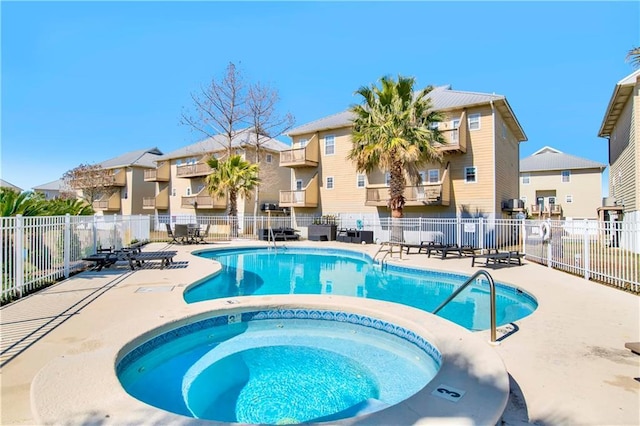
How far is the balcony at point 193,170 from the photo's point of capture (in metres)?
32.3

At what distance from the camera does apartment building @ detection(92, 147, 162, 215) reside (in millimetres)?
40531

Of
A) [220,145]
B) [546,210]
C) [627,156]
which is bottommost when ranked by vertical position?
[546,210]

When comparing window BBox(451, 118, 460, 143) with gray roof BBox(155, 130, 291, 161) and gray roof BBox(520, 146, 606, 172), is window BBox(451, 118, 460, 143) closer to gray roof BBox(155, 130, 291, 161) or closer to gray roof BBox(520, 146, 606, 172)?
gray roof BBox(155, 130, 291, 161)

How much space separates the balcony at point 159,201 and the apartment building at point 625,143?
38.3m

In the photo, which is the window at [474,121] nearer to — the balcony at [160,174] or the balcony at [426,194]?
the balcony at [426,194]

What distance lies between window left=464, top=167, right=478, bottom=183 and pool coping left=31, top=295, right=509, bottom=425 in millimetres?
17911

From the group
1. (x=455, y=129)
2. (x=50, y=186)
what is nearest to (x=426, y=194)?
(x=455, y=129)

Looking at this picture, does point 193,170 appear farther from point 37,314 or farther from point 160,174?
point 37,314

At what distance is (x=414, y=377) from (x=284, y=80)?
27878mm

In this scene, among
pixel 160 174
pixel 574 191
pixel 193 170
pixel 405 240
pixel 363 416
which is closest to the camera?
pixel 363 416

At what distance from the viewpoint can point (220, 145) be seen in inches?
1330

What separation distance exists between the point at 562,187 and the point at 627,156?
23.0 metres

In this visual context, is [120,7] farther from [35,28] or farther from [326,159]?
[326,159]

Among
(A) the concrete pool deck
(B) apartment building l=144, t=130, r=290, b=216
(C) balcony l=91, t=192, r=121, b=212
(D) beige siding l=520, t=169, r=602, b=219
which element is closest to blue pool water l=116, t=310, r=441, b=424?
(A) the concrete pool deck
